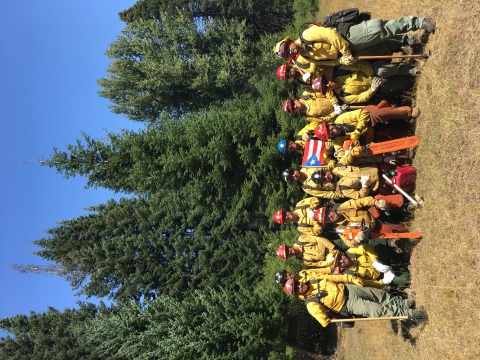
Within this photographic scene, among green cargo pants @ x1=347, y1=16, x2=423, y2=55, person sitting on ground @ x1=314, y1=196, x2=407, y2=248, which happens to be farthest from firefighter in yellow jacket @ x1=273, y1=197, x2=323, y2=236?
green cargo pants @ x1=347, y1=16, x2=423, y2=55

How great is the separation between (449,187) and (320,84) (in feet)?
12.2

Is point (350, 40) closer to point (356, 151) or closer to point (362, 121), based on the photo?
point (362, 121)

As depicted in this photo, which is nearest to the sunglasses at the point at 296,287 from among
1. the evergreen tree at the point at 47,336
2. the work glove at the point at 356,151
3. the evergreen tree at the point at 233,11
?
the work glove at the point at 356,151

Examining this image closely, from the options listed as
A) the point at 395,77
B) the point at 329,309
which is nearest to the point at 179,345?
the point at 329,309

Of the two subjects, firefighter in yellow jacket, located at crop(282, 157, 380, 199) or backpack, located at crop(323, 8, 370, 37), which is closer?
backpack, located at crop(323, 8, 370, 37)

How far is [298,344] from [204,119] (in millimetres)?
9571

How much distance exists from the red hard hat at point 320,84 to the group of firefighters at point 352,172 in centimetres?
3

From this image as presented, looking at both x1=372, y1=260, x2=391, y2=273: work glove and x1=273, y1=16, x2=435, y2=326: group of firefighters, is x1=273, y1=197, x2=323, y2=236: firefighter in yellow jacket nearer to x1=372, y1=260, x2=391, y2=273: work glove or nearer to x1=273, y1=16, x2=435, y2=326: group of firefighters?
x1=273, y1=16, x2=435, y2=326: group of firefighters

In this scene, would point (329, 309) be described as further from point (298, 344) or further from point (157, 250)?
point (157, 250)

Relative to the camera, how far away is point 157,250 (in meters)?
18.1

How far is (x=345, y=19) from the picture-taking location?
8703 millimetres

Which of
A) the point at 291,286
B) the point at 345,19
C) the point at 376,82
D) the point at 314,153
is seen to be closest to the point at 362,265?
the point at 291,286

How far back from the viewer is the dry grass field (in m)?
7.32

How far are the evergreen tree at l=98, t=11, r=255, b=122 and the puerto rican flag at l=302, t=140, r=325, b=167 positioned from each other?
11.1 meters
